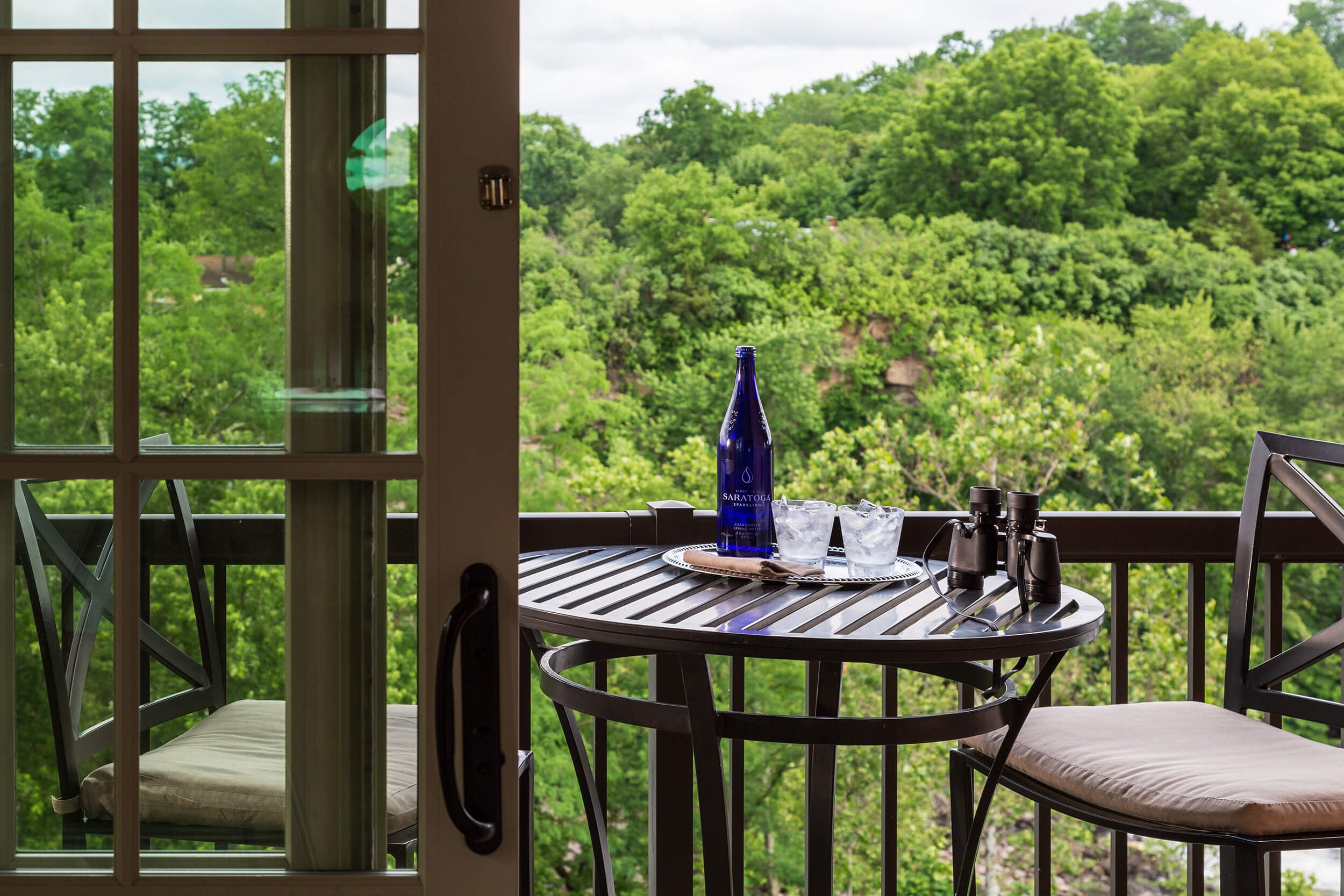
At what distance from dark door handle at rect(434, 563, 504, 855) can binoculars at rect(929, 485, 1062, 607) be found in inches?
28.7

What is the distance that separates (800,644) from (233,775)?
572mm

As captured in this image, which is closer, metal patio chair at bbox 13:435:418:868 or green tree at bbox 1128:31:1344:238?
metal patio chair at bbox 13:435:418:868

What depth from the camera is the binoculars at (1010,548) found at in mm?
1382

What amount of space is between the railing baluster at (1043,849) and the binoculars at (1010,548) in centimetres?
42

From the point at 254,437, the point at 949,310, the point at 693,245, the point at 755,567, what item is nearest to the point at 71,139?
the point at 254,437

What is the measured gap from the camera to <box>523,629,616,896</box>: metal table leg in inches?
64.3

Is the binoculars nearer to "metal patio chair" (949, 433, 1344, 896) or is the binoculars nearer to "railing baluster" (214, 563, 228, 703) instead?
"metal patio chair" (949, 433, 1344, 896)

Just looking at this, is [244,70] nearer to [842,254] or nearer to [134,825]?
[134,825]

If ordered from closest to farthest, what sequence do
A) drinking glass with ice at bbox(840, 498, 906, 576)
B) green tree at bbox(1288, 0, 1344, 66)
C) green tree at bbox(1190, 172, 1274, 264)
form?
drinking glass with ice at bbox(840, 498, 906, 576) < green tree at bbox(1190, 172, 1274, 264) < green tree at bbox(1288, 0, 1344, 66)

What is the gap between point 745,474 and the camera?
1.62 metres

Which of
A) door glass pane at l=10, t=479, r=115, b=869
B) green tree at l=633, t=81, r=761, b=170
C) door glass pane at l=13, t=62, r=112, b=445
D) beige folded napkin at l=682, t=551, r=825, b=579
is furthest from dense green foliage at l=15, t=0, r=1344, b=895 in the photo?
door glass pane at l=13, t=62, r=112, b=445

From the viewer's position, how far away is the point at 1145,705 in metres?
1.74

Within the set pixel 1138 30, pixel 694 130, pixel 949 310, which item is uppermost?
pixel 1138 30

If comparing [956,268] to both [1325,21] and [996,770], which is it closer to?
[1325,21]
